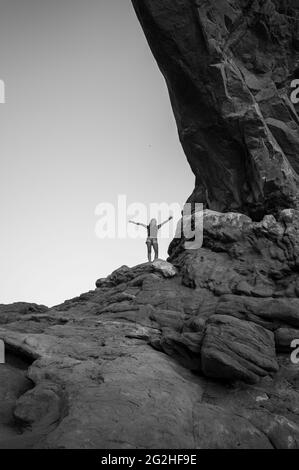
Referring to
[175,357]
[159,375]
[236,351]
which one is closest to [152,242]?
[175,357]

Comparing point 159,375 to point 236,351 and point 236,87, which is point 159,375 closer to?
point 236,351

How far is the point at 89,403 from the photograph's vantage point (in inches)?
563

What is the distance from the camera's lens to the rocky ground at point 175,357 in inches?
541

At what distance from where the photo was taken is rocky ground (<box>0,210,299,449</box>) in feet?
45.1

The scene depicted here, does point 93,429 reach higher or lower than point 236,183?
lower

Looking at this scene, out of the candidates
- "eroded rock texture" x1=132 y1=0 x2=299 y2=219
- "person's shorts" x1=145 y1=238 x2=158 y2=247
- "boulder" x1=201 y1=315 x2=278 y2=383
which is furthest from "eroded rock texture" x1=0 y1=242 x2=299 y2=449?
"eroded rock texture" x1=132 y1=0 x2=299 y2=219

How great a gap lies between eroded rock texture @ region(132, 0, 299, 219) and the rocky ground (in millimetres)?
4787

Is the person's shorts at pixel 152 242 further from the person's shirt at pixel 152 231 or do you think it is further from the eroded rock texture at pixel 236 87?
the eroded rock texture at pixel 236 87

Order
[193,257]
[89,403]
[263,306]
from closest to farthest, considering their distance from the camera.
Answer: [89,403]
[263,306]
[193,257]

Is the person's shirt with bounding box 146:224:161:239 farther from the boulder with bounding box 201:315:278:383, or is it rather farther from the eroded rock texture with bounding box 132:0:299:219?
the boulder with bounding box 201:315:278:383

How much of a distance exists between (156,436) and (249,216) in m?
24.2

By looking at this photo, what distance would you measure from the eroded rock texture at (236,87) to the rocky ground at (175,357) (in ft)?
15.7

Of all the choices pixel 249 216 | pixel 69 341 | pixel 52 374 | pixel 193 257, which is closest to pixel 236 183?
pixel 249 216

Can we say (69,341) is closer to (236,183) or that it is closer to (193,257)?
(193,257)
